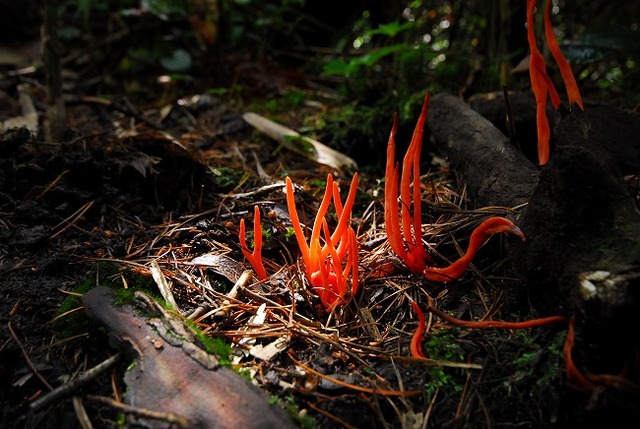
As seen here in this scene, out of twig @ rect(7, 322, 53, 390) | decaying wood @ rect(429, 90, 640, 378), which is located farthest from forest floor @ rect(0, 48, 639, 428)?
Answer: decaying wood @ rect(429, 90, 640, 378)

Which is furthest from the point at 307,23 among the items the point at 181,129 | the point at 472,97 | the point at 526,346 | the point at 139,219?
the point at 526,346

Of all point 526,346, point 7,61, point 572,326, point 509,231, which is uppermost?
point 509,231

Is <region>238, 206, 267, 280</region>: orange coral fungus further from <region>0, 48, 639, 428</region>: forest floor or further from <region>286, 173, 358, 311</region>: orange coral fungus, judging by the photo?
<region>286, 173, 358, 311</region>: orange coral fungus

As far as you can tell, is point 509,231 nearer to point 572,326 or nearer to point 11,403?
point 572,326

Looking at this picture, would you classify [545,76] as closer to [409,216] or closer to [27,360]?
[409,216]

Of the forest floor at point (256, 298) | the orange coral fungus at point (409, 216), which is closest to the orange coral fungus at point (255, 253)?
the forest floor at point (256, 298)

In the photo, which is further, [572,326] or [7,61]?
[7,61]
